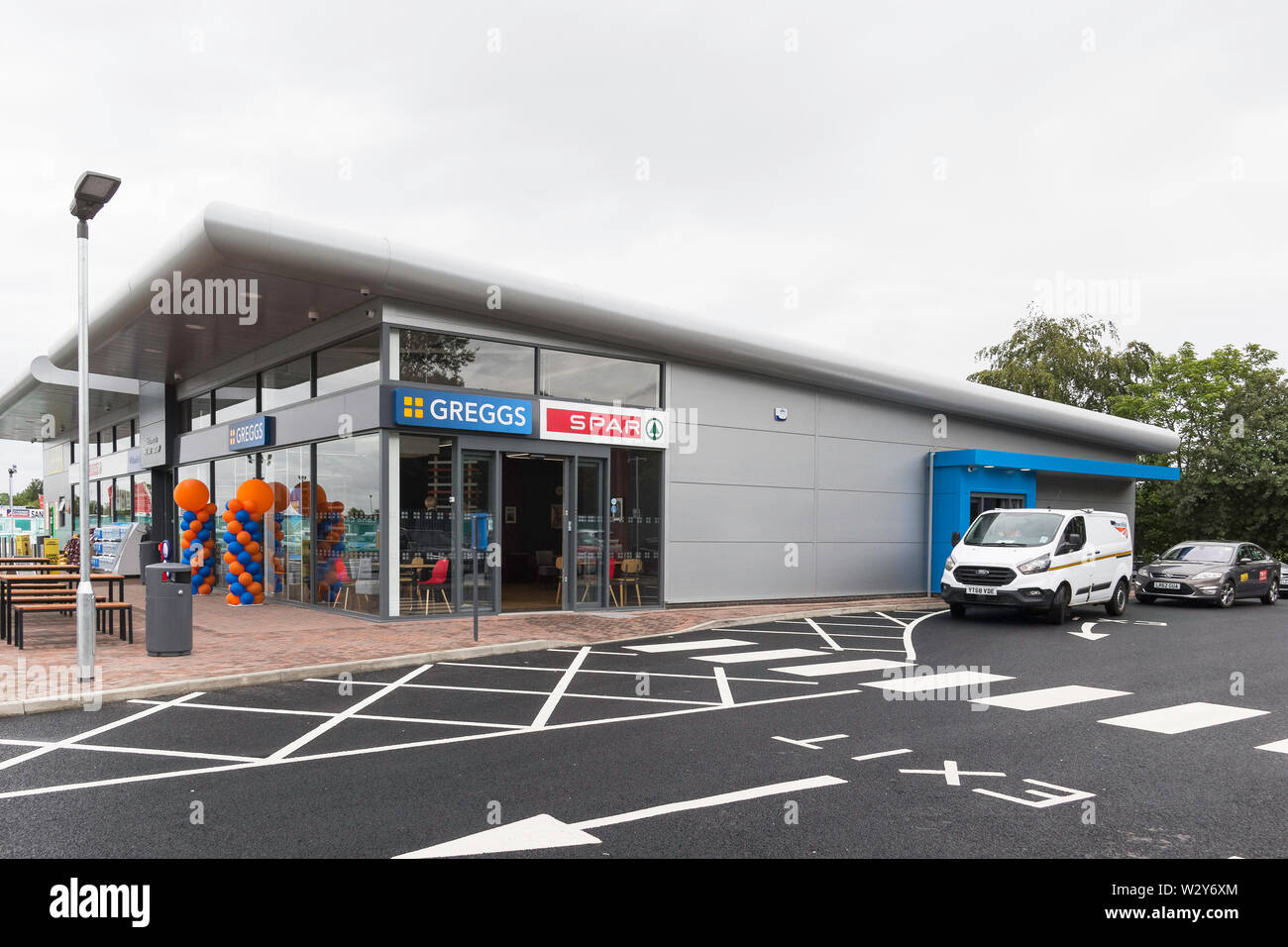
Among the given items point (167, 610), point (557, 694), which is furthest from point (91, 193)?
point (557, 694)

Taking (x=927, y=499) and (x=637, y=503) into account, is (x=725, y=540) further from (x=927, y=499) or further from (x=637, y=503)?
(x=927, y=499)

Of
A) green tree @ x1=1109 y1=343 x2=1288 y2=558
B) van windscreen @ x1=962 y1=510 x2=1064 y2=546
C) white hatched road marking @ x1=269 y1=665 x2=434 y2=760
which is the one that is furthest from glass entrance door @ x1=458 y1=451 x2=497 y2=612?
green tree @ x1=1109 y1=343 x2=1288 y2=558

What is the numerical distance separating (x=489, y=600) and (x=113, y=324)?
7.70m

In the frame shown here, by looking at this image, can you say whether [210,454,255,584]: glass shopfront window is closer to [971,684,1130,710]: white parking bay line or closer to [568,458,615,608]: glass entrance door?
[568,458,615,608]: glass entrance door

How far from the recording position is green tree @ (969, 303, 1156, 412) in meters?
40.5

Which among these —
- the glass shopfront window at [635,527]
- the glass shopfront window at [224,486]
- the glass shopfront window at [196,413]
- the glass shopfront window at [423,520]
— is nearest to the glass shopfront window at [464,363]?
the glass shopfront window at [423,520]

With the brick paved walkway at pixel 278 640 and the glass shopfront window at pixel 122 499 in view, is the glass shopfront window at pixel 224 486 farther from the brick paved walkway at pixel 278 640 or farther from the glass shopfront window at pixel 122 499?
the glass shopfront window at pixel 122 499

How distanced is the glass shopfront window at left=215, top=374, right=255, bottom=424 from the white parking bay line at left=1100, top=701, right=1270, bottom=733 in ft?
52.0

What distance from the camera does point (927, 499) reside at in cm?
2133

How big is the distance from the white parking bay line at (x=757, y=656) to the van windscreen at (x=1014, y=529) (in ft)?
18.8

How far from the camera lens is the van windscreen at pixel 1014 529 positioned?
15.8 m

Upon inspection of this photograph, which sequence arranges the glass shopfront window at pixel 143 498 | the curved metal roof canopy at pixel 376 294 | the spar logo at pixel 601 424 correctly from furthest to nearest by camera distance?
1. the glass shopfront window at pixel 143 498
2. the spar logo at pixel 601 424
3. the curved metal roof canopy at pixel 376 294
